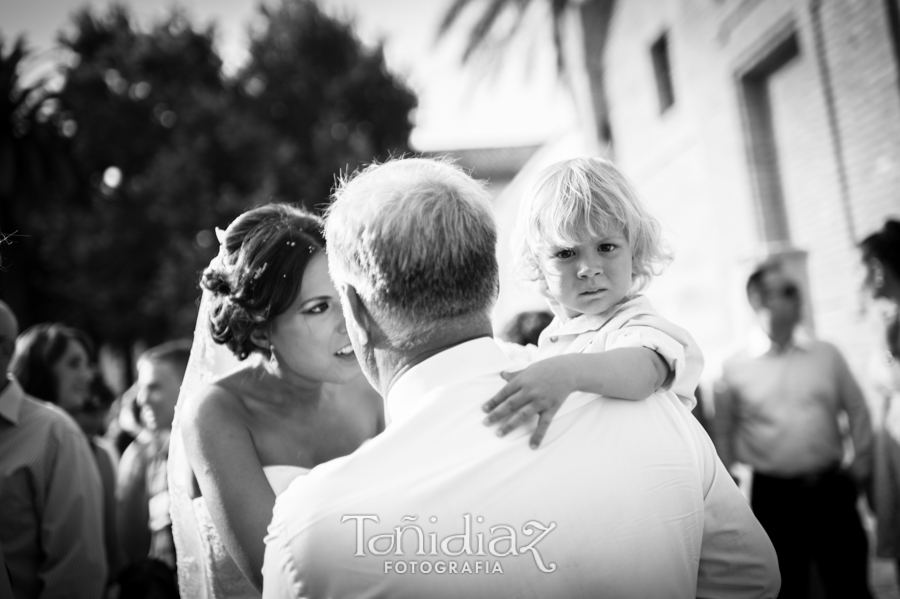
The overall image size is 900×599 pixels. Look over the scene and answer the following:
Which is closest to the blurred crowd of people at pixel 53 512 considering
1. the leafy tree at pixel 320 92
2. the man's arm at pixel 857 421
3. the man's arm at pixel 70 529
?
the man's arm at pixel 70 529

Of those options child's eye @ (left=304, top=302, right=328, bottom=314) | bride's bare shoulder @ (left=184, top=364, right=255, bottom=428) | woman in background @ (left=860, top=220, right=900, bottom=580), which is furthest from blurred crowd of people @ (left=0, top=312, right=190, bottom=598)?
woman in background @ (left=860, top=220, right=900, bottom=580)

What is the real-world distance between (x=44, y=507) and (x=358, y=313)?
2346 mm

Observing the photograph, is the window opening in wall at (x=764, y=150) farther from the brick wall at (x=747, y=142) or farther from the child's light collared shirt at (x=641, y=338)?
the child's light collared shirt at (x=641, y=338)

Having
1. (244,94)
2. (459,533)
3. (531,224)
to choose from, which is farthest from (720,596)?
(244,94)

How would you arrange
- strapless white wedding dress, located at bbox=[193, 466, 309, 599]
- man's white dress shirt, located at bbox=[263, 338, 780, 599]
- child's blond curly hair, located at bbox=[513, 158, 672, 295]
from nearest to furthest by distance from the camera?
1. man's white dress shirt, located at bbox=[263, 338, 780, 599]
2. child's blond curly hair, located at bbox=[513, 158, 672, 295]
3. strapless white wedding dress, located at bbox=[193, 466, 309, 599]

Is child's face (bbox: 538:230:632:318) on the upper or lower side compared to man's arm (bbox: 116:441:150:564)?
upper

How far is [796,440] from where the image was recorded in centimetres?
423

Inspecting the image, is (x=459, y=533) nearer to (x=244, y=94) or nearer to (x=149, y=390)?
(x=149, y=390)

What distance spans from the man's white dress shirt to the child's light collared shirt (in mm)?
317

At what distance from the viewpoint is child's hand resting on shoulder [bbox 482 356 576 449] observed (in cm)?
137

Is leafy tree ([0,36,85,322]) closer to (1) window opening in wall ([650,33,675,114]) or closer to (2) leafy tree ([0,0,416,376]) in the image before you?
(2) leafy tree ([0,0,416,376])

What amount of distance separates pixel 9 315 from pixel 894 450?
15.6 feet

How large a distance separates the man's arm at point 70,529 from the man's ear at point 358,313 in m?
2.26

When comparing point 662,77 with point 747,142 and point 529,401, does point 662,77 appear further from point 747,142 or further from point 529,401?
point 529,401
